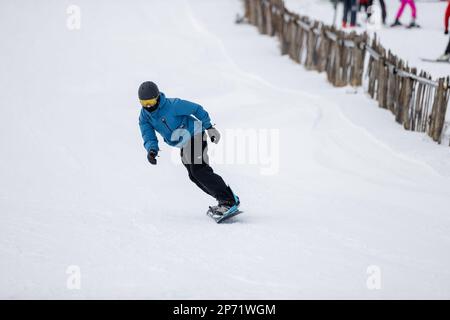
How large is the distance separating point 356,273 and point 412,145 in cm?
360

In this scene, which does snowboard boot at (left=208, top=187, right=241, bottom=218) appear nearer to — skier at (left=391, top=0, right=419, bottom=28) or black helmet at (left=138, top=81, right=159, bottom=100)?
black helmet at (left=138, top=81, right=159, bottom=100)

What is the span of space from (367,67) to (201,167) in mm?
5815

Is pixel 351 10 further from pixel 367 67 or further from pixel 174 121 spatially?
pixel 174 121

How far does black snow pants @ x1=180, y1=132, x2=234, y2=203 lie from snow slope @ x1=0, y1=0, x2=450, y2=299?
1.16ft

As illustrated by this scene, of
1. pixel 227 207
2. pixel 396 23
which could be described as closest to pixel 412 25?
pixel 396 23

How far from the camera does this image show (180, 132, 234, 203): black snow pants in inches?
218

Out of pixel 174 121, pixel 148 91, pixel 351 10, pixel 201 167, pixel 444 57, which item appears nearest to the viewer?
pixel 148 91

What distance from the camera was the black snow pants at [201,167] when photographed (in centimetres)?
553

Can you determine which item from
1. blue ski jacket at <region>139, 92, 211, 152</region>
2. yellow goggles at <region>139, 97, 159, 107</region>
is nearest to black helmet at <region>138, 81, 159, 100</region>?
yellow goggles at <region>139, 97, 159, 107</region>

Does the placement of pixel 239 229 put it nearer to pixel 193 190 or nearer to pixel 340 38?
pixel 193 190

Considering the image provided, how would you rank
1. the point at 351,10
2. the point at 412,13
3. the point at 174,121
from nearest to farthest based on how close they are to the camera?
the point at 174,121, the point at 412,13, the point at 351,10

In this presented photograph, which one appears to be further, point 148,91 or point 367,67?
point 367,67

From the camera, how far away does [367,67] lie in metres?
10.4
